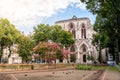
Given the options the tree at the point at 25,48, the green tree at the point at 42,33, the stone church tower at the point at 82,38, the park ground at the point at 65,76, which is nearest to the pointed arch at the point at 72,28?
the stone church tower at the point at 82,38

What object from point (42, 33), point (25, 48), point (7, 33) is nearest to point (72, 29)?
point (42, 33)

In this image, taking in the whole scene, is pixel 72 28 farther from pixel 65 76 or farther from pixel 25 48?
pixel 65 76

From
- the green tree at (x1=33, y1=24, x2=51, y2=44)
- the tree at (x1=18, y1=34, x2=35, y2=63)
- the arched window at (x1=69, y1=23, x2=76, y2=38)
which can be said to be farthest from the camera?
the arched window at (x1=69, y1=23, x2=76, y2=38)

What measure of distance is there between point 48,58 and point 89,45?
33180 millimetres

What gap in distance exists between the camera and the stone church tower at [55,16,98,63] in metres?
84.2

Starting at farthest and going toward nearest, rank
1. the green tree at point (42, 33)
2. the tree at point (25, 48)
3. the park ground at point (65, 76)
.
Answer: the green tree at point (42, 33), the tree at point (25, 48), the park ground at point (65, 76)

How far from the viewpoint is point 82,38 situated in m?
85.9

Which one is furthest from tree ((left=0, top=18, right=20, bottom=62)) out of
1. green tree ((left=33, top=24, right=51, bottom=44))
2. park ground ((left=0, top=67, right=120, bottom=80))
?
park ground ((left=0, top=67, right=120, bottom=80))

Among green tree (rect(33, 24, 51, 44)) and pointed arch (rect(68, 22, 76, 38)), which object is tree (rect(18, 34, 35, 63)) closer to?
green tree (rect(33, 24, 51, 44))

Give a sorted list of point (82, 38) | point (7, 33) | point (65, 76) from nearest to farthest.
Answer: point (65, 76) < point (7, 33) < point (82, 38)

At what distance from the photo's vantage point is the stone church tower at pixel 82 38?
3317 inches

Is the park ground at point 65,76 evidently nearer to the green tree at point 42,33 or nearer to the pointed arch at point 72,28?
the green tree at point 42,33

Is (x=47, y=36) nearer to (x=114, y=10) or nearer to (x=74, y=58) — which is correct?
(x=74, y=58)

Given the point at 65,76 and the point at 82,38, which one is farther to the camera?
the point at 82,38
